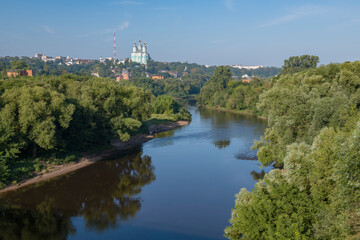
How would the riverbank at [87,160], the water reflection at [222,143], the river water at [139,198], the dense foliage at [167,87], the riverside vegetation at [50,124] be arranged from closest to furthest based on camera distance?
the river water at [139,198] < the riverbank at [87,160] < the riverside vegetation at [50,124] < the water reflection at [222,143] < the dense foliage at [167,87]

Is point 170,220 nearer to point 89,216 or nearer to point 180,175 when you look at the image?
point 89,216

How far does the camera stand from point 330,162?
44.7 feet

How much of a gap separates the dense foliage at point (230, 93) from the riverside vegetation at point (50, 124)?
39.6m

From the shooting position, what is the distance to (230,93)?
8206 cm

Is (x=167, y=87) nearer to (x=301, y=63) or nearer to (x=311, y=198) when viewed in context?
(x=301, y=63)

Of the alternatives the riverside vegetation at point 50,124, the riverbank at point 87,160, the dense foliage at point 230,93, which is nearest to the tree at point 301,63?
the dense foliage at point 230,93

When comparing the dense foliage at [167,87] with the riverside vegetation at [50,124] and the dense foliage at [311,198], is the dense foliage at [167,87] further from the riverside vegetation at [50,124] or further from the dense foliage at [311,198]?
the dense foliage at [311,198]

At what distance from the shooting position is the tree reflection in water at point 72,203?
59.7 ft

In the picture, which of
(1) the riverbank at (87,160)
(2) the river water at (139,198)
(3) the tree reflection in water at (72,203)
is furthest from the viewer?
(1) the riverbank at (87,160)

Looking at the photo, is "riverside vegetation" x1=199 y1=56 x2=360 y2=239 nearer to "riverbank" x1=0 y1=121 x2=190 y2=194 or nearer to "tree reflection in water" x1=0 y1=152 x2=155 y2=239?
"tree reflection in water" x1=0 y1=152 x2=155 y2=239

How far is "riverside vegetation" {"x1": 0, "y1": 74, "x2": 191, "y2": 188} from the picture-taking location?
24734mm

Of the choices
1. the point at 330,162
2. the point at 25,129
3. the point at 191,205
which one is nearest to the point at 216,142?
the point at 191,205

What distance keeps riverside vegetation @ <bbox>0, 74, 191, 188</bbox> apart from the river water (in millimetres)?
2461

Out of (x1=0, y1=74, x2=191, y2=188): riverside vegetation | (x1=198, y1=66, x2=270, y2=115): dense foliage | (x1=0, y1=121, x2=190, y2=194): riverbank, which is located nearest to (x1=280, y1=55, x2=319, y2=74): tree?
(x1=198, y1=66, x2=270, y2=115): dense foliage
